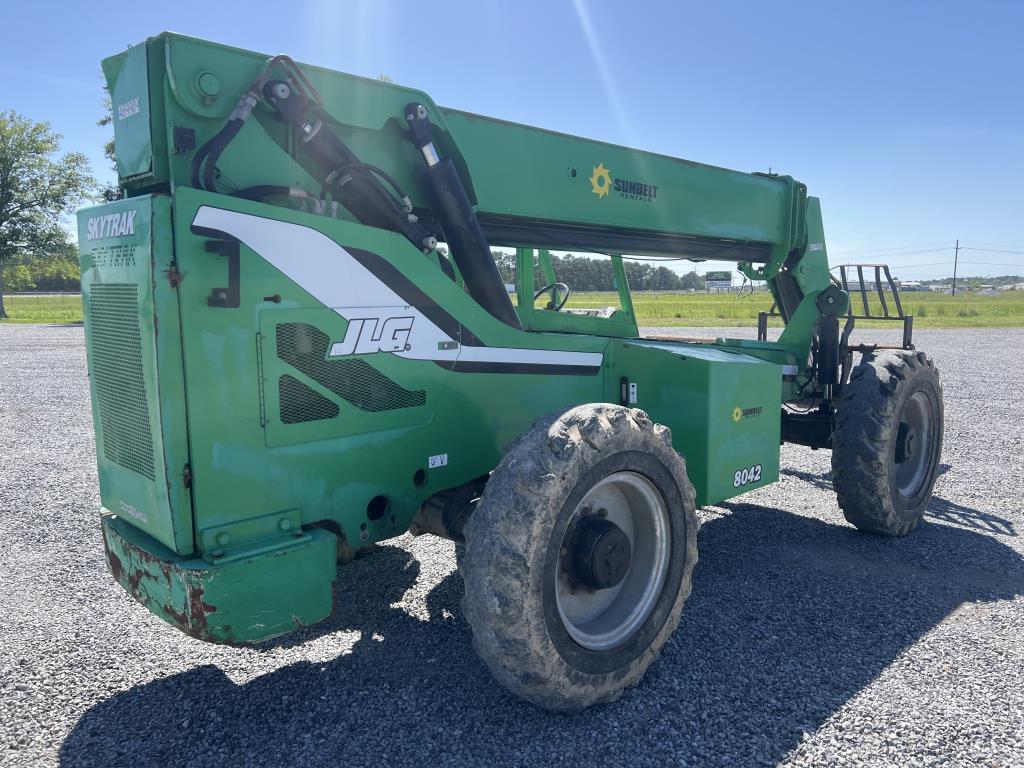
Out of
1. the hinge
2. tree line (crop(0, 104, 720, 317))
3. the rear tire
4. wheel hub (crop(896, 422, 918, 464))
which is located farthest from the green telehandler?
tree line (crop(0, 104, 720, 317))

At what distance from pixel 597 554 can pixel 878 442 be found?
11.1 feet

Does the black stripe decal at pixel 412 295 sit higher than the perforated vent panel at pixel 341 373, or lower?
higher

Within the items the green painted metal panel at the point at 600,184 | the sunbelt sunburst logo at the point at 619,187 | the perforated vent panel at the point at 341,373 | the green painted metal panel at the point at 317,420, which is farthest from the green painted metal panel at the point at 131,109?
the sunbelt sunburst logo at the point at 619,187

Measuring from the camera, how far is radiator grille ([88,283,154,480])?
3.38 m

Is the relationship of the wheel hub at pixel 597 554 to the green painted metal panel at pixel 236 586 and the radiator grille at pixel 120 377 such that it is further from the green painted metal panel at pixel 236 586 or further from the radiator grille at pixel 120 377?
the radiator grille at pixel 120 377

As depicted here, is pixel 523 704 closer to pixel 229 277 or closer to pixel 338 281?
pixel 338 281

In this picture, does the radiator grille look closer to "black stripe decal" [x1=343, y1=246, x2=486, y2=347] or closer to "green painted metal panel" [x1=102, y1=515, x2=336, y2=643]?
"green painted metal panel" [x1=102, y1=515, x2=336, y2=643]

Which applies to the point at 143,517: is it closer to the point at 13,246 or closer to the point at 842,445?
the point at 842,445

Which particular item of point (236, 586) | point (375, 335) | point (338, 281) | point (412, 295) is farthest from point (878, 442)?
point (236, 586)

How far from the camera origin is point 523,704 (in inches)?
145

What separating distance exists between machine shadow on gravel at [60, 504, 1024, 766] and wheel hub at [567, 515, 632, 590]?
1.98 feet

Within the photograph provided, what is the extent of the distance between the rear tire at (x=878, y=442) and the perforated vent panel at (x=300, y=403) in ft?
14.0

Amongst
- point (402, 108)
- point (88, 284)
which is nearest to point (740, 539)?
point (402, 108)

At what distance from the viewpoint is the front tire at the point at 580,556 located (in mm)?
3271
